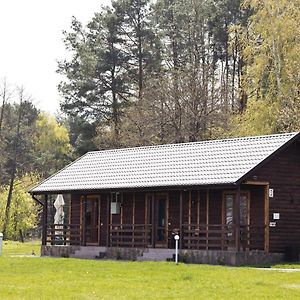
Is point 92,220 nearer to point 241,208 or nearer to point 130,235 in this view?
point 130,235

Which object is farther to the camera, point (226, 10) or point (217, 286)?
point (226, 10)

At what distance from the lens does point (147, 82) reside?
5319 cm

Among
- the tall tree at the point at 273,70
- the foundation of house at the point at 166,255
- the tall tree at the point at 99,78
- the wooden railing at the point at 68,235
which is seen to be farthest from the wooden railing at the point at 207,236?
the tall tree at the point at 99,78

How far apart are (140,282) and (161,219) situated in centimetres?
1159

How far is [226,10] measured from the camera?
55.2 meters

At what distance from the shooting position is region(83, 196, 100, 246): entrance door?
32531 millimetres

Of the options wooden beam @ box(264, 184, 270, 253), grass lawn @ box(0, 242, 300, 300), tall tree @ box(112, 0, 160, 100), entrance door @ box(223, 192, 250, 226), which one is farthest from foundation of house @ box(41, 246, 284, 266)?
tall tree @ box(112, 0, 160, 100)

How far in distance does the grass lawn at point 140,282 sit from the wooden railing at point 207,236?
282 cm

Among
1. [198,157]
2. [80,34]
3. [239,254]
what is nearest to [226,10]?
[80,34]

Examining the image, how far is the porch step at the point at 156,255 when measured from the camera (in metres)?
27.8

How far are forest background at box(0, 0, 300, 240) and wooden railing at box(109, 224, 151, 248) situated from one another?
12.0 meters

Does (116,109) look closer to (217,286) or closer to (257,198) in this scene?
(257,198)

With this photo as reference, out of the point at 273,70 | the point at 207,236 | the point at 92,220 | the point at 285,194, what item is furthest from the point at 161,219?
the point at 273,70

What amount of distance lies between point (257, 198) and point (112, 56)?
96.3ft
